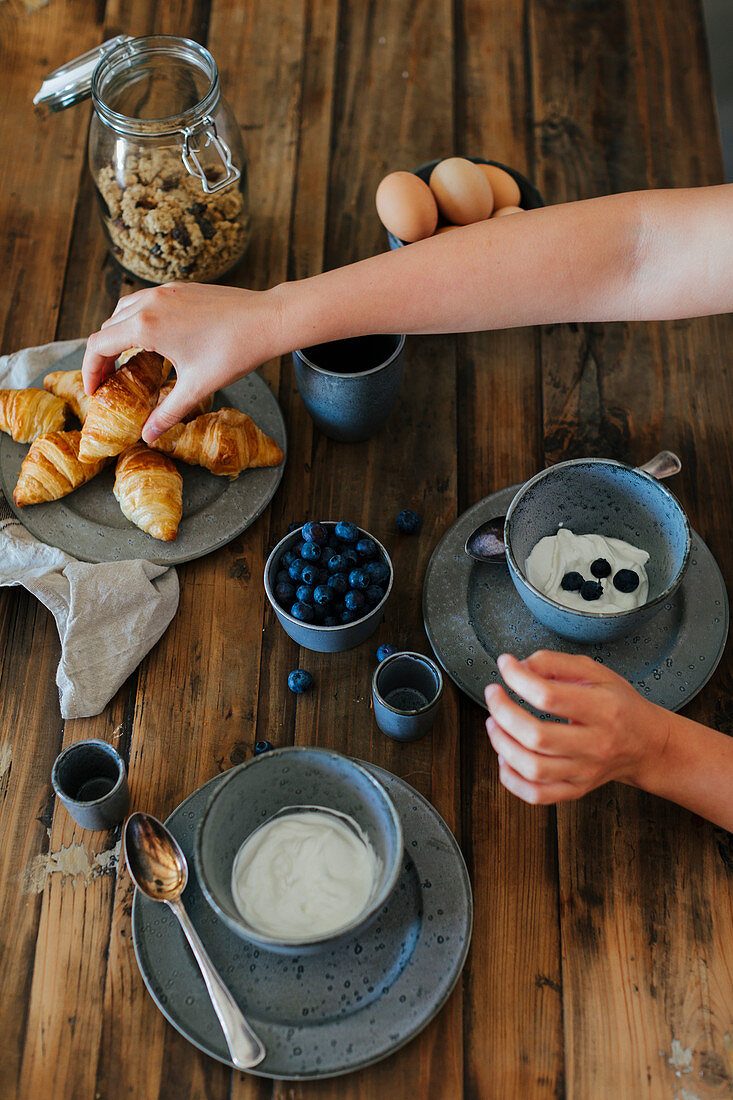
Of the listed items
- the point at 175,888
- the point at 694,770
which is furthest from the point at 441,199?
the point at 175,888

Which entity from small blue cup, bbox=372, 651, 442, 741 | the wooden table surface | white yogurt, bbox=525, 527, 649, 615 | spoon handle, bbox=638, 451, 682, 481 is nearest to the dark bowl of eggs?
the wooden table surface

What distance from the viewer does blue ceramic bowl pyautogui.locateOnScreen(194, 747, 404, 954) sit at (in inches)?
30.0

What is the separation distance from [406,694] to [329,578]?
0.58 ft

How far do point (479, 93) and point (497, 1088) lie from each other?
5.28 ft

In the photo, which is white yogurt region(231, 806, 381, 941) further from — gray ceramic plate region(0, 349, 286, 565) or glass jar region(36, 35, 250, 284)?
glass jar region(36, 35, 250, 284)

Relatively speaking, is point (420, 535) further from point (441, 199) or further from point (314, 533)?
point (441, 199)

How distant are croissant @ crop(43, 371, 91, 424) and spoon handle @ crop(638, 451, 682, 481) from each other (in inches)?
31.3

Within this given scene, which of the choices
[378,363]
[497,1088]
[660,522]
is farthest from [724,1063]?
[378,363]

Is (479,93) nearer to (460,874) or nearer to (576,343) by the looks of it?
(576,343)

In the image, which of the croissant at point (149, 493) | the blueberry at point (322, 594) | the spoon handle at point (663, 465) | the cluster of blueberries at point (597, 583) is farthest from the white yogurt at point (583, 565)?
the croissant at point (149, 493)

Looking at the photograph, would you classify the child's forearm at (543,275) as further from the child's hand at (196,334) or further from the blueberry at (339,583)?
the blueberry at (339,583)

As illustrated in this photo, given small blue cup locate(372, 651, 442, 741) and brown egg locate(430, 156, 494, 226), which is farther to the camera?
brown egg locate(430, 156, 494, 226)

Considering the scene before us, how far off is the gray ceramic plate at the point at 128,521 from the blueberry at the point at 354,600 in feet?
0.75

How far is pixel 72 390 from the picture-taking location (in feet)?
4.03
